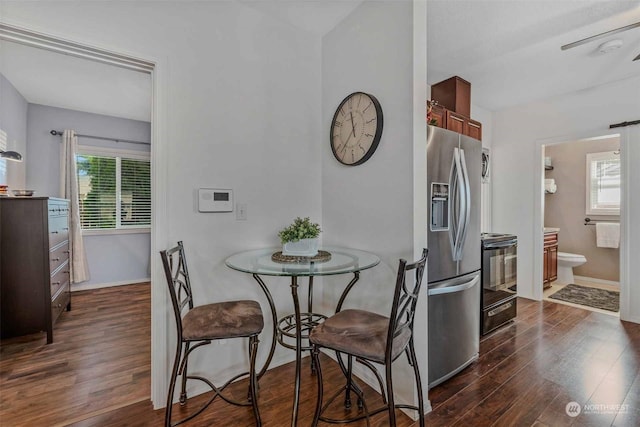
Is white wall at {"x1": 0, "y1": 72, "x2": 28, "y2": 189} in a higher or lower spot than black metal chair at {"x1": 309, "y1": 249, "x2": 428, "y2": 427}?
higher

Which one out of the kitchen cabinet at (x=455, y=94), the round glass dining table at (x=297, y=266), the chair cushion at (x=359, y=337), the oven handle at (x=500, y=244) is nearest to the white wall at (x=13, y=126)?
the round glass dining table at (x=297, y=266)

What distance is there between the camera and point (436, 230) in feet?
6.31

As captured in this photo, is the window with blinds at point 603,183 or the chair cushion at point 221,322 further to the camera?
the window with blinds at point 603,183

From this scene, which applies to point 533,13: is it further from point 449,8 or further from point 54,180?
point 54,180

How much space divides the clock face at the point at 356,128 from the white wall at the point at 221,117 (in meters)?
0.26

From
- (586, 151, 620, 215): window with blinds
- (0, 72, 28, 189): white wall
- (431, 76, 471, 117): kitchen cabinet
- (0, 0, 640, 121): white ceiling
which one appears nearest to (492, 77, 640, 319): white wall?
(0, 0, 640, 121): white ceiling

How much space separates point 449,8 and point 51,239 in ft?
12.9

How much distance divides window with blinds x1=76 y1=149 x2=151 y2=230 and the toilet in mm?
6663

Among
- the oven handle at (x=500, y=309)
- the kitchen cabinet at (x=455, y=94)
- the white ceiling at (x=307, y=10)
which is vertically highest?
the white ceiling at (x=307, y=10)

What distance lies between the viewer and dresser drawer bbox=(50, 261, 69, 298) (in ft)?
8.79

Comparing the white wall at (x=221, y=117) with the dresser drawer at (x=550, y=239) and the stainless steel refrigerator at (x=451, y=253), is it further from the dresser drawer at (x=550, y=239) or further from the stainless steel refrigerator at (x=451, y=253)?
the dresser drawer at (x=550, y=239)

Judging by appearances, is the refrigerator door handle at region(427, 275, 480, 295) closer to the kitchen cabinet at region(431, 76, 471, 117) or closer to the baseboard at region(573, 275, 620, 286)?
the kitchen cabinet at region(431, 76, 471, 117)

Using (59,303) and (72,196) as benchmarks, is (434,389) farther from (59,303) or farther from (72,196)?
(72,196)

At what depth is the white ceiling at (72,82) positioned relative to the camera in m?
2.68
